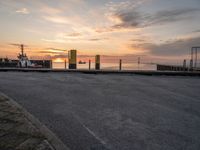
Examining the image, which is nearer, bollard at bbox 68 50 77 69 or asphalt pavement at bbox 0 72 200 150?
asphalt pavement at bbox 0 72 200 150

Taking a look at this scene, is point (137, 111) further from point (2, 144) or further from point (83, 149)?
point (2, 144)

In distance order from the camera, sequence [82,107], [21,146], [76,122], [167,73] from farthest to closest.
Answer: [167,73] → [82,107] → [76,122] → [21,146]

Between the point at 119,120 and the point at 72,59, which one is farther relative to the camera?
the point at 72,59

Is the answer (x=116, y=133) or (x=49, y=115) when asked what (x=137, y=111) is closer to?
(x=116, y=133)

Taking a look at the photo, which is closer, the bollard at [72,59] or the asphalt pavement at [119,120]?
the asphalt pavement at [119,120]

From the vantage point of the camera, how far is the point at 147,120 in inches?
189

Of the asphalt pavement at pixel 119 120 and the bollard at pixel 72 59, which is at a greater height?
the bollard at pixel 72 59

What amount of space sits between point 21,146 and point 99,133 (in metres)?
1.47

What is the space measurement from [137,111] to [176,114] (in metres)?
1.02

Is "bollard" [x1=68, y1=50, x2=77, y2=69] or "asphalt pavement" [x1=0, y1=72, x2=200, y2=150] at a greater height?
"bollard" [x1=68, y1=50, x2=77, y2=69]

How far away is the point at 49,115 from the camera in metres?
4.98

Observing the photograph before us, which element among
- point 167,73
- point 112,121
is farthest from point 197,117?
point 167,73

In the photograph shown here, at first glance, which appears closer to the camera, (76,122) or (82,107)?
(76,122)

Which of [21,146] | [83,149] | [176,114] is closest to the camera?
[21,146]
